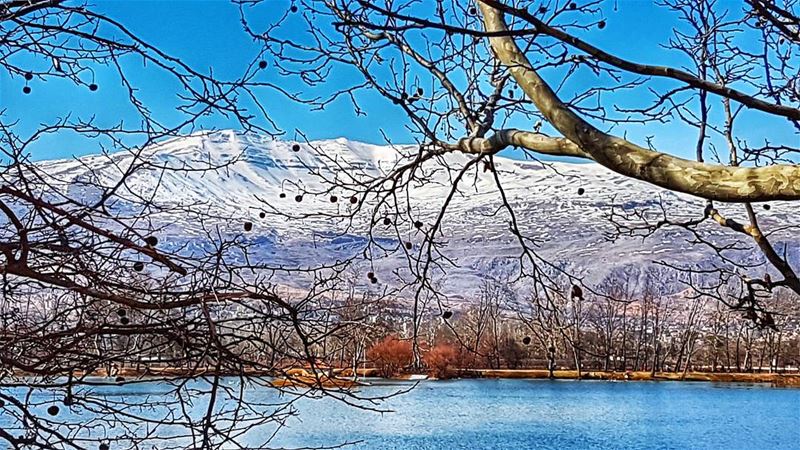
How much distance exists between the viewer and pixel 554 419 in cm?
1597

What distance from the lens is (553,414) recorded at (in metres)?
16.8

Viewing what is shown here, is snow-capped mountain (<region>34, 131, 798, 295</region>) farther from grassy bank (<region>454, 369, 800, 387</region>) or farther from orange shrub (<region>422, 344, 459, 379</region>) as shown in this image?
grassy bank (<region>454, 369, 800, 387</region>)

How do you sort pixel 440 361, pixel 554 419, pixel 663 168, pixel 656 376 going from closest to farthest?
pixel 663 168 < pixel 554 419 < pixel 440 361 < pixel 656 376

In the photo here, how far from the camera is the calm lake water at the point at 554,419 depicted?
12.8 meters

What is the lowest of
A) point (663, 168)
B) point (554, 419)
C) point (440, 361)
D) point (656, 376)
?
point (554, 419)

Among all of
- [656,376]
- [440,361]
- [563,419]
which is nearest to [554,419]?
[563,419]

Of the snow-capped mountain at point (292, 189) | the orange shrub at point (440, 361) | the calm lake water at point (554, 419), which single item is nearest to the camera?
the snow-capped mountain at point (292, 189)

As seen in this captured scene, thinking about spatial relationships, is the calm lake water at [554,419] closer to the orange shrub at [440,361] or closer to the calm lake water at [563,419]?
the calm lake water at [563,419]

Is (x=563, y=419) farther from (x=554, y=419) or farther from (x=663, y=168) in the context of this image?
(x=663, y=168)

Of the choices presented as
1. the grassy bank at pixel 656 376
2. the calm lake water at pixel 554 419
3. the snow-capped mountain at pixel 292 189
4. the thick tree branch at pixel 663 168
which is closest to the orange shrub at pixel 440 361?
the calm lake water at pixel 554 419

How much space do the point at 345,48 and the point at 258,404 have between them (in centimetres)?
119

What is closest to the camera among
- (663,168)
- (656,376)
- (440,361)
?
(663,168)

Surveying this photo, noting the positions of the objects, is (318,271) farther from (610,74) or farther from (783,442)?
(783,442)

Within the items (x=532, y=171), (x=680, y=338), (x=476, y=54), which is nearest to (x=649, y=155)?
(x=476, y=54)
